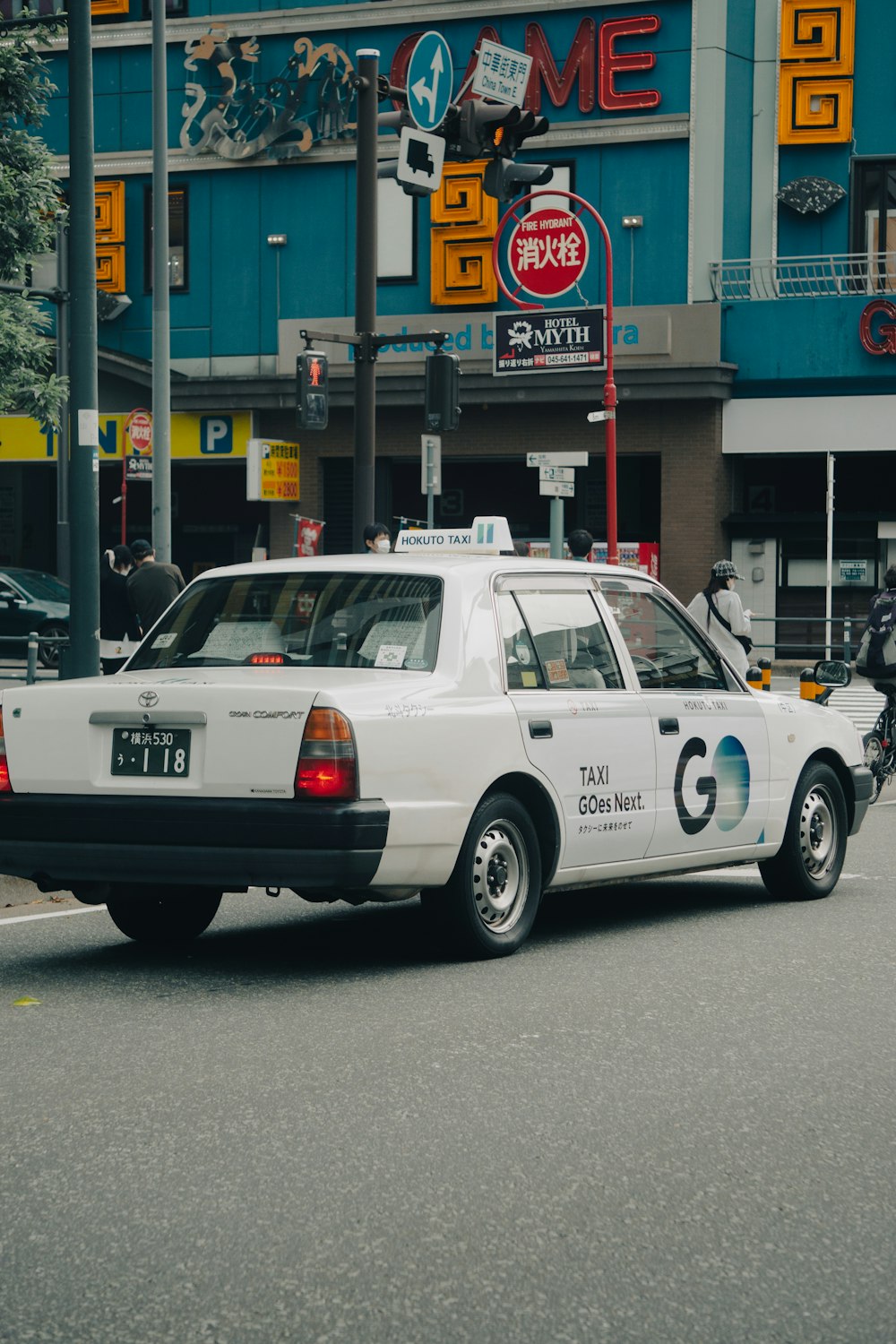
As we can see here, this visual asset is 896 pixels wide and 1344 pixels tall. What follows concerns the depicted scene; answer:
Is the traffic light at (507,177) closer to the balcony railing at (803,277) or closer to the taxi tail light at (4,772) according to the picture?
Result: the taxi tail light at (4,772)

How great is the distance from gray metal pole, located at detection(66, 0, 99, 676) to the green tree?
1112 cm

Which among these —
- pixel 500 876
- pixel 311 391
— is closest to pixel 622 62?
pixel 311 391

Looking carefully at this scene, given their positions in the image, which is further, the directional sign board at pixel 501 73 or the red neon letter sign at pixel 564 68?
the red neon letter sign at pixel 564 68

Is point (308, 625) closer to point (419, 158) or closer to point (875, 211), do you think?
point (419, 158)

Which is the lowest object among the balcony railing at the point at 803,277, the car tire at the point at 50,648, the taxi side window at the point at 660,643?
the car tire at the point at 50,648

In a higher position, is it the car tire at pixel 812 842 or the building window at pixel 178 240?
the building window at pixel 178 240

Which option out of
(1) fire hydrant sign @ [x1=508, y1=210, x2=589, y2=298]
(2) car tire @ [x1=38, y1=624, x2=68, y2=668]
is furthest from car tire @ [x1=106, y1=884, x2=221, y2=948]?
(1) fire hydrant sign @ [x1=508, y1=210, x2=589, y2=298]

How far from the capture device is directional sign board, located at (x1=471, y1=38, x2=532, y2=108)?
2433cm

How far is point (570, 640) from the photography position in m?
8.23

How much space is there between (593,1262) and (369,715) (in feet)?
10.3

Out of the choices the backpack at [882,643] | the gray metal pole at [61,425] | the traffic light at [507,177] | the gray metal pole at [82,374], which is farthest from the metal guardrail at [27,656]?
the backpack at [882,643]

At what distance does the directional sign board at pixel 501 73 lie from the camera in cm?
2433

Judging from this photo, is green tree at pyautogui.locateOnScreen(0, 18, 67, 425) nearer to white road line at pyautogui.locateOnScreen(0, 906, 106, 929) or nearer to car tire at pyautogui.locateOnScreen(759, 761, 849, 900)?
white road line at pyautogui.locateOnScreen(0, 906, 106, 929)

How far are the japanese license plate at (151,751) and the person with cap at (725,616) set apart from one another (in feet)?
27.0
